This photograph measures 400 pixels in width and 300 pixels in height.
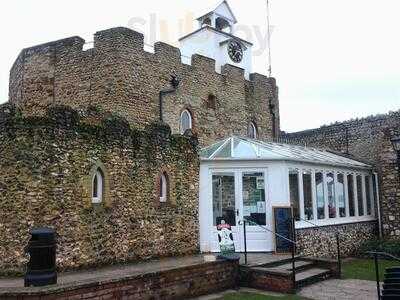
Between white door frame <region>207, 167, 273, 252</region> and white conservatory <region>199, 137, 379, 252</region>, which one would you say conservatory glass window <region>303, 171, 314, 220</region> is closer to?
white conservatory <region>199, 137, 379, 252</region>

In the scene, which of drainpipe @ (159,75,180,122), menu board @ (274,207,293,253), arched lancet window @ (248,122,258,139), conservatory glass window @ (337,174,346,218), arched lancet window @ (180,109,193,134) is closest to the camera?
menu board @ (274,207,293,253)

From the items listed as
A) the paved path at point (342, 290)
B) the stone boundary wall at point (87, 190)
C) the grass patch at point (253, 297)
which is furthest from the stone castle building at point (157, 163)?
the grass patch at point (253, 297)

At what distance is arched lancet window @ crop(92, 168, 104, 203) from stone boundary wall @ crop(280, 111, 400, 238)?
12.4 m

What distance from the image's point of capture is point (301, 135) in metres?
24.5

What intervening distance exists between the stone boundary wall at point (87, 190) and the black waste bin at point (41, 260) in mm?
1864

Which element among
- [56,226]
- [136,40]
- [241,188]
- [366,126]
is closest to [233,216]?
[241,188]

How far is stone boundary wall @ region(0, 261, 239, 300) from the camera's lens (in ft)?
24.8

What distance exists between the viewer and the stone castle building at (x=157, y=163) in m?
10.1

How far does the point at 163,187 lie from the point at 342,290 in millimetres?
5438

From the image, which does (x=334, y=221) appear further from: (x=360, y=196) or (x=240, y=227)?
(x=240, y=227)

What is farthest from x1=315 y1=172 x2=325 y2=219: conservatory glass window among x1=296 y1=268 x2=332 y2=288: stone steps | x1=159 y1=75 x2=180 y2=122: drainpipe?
x1=159 y1=75 x2=180 y2=122: drainpipe

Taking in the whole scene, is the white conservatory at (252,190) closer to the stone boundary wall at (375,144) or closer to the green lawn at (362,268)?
the green lawn at (362,268)

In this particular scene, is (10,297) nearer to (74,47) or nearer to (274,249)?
(274,249)

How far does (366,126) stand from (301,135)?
3678mm
